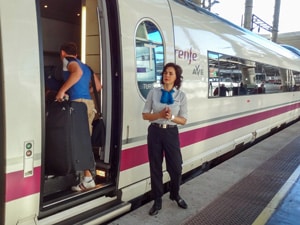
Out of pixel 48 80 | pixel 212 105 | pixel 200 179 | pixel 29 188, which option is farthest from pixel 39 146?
pixel 212 105

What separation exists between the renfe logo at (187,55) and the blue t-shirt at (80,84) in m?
1.56

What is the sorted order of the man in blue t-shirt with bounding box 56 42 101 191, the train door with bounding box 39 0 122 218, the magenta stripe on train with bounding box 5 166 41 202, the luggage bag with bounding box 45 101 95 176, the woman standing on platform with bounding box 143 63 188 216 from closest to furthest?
the magenta stripe on train with bounding box 5 166 41 202, the luggage bag with bounding box 45 101 95 176, the train door with bounding box 39 0 122 218, the man in blue t-shirt with bounding box 56 42 101 191, the woman standing on platform with bounding box 143 63 188 216

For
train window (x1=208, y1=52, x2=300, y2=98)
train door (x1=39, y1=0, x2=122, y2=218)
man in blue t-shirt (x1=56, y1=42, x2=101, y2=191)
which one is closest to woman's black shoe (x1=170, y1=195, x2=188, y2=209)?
train door (x1=39, y1=0, x2=122, y2=218)

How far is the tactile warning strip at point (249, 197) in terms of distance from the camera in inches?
150

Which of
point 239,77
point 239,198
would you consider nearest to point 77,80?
point 239,198

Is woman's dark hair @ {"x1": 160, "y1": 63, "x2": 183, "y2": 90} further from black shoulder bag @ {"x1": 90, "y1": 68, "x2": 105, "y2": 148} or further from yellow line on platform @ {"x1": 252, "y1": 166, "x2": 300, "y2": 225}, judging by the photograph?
yellow line on platform @ {"x1": 252, "y1": 166, "x2": 300, "y2": 225}

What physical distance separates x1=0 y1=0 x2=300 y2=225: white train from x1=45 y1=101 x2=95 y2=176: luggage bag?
0.81ft

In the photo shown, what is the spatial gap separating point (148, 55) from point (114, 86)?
2.56 feet

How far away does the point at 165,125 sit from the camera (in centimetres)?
369

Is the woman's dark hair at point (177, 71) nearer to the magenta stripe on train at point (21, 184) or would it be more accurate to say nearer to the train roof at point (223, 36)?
the train roof at point (223, 36)

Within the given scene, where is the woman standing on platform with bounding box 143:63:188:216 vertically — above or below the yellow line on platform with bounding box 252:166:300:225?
above

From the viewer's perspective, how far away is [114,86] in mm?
3656

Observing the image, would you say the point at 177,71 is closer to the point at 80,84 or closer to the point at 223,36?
the point at 80,84

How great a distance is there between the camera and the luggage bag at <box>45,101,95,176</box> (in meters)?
3.06
